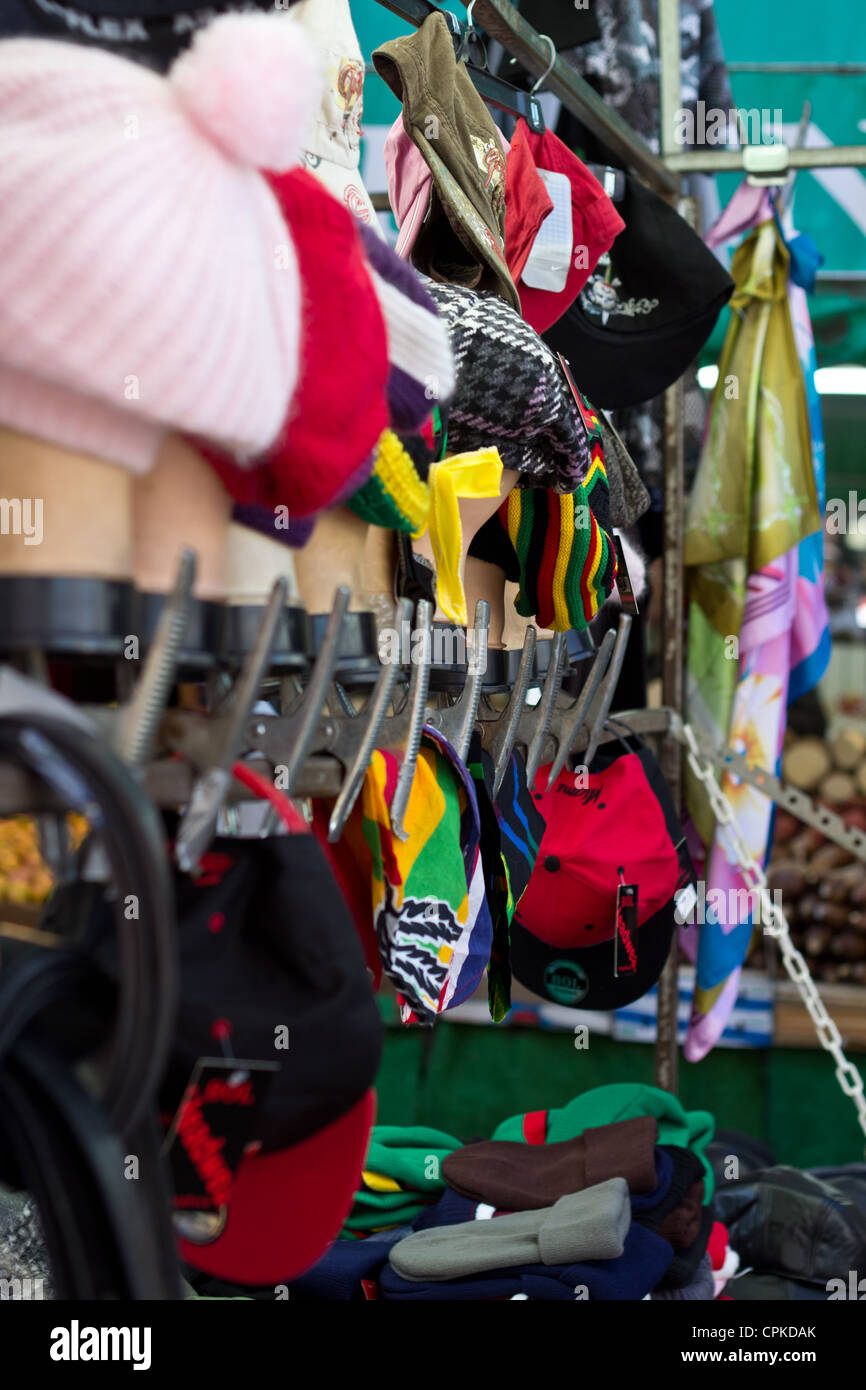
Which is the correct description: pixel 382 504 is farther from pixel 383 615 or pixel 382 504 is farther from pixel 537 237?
pixel 537 237

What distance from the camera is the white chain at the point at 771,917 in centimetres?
197

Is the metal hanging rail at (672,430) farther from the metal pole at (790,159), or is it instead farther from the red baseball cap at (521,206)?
the red baseball cap at (521,206)

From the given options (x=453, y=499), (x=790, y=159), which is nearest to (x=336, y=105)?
(x=453, y=499)

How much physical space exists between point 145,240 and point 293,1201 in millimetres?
512

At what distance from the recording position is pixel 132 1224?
0.58 metres

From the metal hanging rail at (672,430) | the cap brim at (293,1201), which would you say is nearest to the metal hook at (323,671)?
the cap brim at (293,1201)

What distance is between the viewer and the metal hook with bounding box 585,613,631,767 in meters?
1.62

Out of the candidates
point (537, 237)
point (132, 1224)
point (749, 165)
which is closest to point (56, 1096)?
point (132, 1224)

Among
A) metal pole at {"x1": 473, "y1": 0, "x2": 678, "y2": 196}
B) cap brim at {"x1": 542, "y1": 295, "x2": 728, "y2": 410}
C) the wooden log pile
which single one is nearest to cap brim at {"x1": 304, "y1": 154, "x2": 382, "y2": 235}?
metal pole at {"x1": 473, "y1": 0, "x2": 678, "y2": 196}

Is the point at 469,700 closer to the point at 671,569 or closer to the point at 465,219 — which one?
the point at 465,219

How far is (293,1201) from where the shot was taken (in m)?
0.74

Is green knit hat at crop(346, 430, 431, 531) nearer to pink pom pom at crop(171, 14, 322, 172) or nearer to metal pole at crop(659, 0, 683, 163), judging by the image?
pink pom pom at crop(171, 14, 322, 172)

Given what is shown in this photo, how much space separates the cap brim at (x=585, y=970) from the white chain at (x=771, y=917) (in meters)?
0.28
